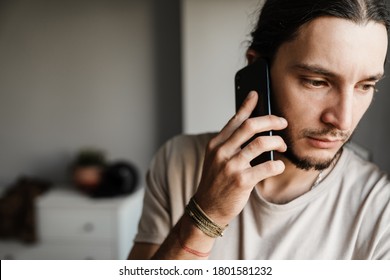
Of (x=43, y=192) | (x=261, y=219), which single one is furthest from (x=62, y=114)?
(x=261, y=219)

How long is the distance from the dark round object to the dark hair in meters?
1.22

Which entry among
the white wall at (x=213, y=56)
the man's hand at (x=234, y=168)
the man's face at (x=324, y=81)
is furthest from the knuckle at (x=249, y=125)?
the white wall at (x=213, y=56)

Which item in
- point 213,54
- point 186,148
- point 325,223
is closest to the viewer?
point 325,223

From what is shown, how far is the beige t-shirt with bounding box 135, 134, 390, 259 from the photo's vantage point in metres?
0.59

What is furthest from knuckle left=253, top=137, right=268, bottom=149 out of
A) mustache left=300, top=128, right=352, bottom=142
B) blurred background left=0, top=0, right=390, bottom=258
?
blurred background left=0, top=0, right=390, bottom=258

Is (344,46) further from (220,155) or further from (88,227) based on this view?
(88,227)

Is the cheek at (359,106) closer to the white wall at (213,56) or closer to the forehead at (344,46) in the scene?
the forehead at (344,46)

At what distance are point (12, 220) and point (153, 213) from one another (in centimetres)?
139

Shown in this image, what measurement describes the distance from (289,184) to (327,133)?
145 millimetres

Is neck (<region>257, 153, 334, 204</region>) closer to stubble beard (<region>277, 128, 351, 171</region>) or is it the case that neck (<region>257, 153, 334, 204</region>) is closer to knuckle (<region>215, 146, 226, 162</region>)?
stubble beard (<region>277, 128, 351, 171</region>)

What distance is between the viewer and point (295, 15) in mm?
577

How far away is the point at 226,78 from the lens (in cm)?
108

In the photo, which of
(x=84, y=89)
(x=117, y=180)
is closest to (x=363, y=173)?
(x=117, y=180)
